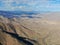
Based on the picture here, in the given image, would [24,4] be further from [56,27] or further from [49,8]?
[56,27]

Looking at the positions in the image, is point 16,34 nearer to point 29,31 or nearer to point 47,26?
point 29,31

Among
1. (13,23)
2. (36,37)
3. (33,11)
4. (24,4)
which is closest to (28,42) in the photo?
(36,37)

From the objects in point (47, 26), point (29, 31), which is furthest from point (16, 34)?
point (47, 26)

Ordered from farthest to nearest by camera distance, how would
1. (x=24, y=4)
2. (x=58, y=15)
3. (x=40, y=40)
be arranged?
(x=24, y=4) → (x=58, y=15) → (x=40, y=40)

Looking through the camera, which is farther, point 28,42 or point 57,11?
point 57,11

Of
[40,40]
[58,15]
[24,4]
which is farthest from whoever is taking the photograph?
[24,4]

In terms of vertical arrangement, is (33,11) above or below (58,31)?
above
